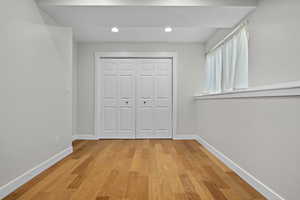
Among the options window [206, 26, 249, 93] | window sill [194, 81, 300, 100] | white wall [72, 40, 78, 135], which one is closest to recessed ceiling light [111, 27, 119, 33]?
white wall [72, 40, 78, 135]

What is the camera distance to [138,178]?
7.89 ft

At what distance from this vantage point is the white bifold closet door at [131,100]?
496 cm

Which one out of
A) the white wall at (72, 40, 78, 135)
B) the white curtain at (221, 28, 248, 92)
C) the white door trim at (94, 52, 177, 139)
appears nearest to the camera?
the white curtain at (221, 28, 248, 92)

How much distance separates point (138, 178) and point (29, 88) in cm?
170

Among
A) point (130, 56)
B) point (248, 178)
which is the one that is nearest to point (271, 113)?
point (248, 178)

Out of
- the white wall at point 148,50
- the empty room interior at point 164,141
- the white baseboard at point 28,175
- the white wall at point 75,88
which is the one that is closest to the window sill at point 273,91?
the empty room interior at point 164,141

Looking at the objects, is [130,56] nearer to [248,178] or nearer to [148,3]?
[148,3]

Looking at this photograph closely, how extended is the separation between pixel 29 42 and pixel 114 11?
1.13m

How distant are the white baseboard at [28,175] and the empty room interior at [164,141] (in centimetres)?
1

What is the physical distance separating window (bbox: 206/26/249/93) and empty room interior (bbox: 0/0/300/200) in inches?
0.7

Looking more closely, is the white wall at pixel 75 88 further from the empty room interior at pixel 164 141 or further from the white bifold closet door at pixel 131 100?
the white bifold closet door at pixel 131 100

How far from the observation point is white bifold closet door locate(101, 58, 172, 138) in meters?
4.96

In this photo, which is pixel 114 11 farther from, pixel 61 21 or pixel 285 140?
pixel 285 140

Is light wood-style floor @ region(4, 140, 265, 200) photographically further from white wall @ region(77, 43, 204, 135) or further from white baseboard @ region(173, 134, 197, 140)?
white wall @ region(77, 43, 204, 135)
